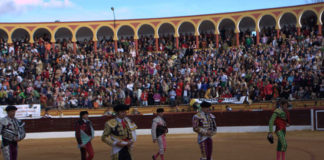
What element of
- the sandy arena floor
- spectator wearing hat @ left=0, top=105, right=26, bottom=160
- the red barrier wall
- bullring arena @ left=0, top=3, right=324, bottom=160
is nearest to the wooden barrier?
bullring arena @ left=0, top=3, right=324, bottom=160

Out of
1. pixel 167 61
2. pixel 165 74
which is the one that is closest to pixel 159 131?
pixel 165 74

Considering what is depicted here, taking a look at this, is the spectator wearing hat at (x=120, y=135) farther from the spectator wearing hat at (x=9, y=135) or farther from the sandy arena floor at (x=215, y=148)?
the sandy arena floor at (x=215, y=148)

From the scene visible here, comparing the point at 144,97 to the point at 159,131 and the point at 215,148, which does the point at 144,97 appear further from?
the point at 159,131

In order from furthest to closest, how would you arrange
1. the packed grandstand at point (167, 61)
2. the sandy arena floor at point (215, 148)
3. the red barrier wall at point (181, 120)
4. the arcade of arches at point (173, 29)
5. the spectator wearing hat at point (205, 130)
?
the arcade of arches at point (173, 29), the packed grandstand at point (167, 61), the red barrier wall at point (181, 120), the sandy arena floor at point (215, 148), the spectator wearing hat at point (205, 130)

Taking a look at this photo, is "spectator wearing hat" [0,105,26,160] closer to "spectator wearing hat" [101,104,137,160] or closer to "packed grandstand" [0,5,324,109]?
"spectator wearing hat" [101,104,137,160]

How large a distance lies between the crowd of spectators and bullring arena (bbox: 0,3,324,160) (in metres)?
0.56

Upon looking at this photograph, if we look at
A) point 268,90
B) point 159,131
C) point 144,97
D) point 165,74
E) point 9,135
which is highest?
point 165,74

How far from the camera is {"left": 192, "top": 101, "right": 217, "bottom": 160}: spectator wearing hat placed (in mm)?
7805

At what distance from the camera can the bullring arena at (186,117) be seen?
41.6 ft

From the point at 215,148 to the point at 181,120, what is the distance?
215 inches

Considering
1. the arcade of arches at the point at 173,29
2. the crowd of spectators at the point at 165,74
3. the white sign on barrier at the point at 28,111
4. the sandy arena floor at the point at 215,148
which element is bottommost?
the sandy arena floor at the point at 215,148

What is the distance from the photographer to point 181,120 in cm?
1836

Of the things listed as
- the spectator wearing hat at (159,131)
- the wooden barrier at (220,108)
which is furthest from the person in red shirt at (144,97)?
the spectator wearing hat at (159,131)

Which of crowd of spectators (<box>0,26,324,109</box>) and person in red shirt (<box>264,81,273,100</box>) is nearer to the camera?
person in red shirt (<box>264,81,273,100</box>)
